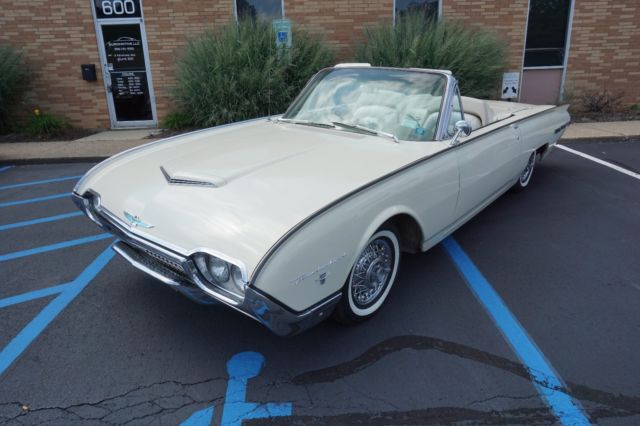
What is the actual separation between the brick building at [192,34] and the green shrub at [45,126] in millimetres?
369

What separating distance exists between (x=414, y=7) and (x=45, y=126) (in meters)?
8.43

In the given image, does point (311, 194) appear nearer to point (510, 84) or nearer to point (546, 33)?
point (510, 84)

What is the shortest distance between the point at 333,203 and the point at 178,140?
1841 millimetres

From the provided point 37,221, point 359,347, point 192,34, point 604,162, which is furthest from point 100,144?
point 604,162

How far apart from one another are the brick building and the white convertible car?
6.72 m

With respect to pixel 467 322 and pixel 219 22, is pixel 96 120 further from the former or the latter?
pixel 467 322

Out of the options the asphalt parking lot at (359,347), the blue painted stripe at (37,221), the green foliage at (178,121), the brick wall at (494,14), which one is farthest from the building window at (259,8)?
the asphalt parking lot at (359,347)

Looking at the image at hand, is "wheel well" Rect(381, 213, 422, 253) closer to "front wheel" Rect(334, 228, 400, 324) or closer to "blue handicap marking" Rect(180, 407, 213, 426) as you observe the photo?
"front wheel" Rect(334, 228, 400, 324)

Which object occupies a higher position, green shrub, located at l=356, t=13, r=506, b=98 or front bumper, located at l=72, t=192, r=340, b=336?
green shrub, located at l=356, t=13, r=506, b=98

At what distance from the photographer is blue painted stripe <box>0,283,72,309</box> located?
3.22 metres

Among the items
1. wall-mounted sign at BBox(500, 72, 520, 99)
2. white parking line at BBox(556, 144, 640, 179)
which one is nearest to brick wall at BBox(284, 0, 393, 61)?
wall-mounted sign at BBox(500, 72, 520, 99)

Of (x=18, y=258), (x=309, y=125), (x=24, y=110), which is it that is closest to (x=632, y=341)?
(x=309, y=125)

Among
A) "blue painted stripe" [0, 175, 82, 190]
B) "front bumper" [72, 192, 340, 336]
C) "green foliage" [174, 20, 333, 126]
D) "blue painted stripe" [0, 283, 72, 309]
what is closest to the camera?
"front bumper" [72, 192, 340, 336]

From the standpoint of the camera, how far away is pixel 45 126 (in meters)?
9.68
